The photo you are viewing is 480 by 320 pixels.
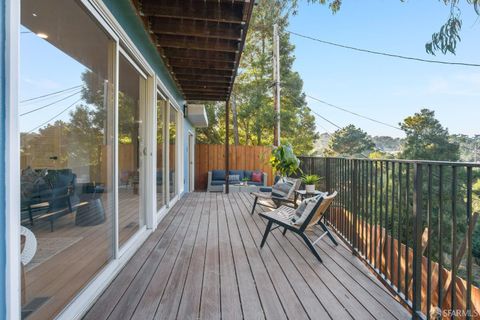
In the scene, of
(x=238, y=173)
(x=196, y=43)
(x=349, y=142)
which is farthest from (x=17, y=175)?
(x=349, y=142)

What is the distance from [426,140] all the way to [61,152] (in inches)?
593

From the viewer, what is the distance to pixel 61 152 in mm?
1483

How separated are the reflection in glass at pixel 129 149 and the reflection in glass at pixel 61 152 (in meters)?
0.32

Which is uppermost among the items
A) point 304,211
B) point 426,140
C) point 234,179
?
point 426,140

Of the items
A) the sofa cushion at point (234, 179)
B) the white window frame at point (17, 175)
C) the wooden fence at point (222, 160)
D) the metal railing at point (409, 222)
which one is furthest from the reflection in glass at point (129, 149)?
the wooden fence at point (222, 160)

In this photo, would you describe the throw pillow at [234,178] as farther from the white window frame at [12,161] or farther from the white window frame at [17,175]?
the white window frame at [12,161]

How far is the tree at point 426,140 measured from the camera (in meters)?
12.0

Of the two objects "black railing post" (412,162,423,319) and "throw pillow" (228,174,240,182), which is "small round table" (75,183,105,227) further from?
"throw pillow" (228,174,240,182)

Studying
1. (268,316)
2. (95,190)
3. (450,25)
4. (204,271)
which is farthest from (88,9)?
(450,25)

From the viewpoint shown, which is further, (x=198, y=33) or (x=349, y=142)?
(x=349, y=142)

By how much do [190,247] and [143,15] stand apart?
2594 mm

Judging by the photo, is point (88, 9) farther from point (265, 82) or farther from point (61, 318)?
point (265, 82)

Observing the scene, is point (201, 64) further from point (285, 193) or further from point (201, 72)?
point (285, 193)

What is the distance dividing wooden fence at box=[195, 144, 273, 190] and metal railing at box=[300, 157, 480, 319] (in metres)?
5.94
